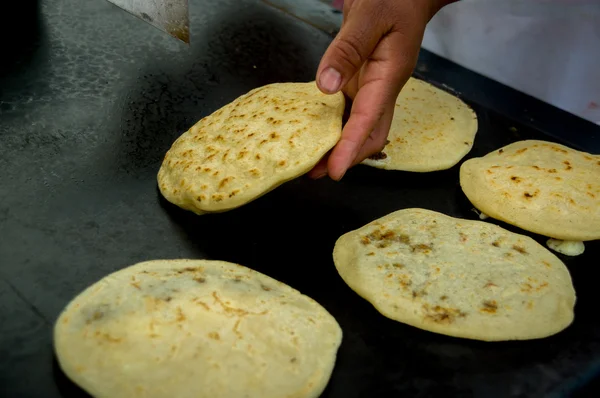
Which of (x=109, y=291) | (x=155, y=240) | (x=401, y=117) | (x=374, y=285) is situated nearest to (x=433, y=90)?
(x=401, y=117)

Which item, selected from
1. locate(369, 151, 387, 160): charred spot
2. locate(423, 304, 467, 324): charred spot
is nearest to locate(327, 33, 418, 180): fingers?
locate(369, 151, 387, 160): charred spot

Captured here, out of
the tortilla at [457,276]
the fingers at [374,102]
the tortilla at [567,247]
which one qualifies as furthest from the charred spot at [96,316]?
A: the tortilla at [567,247]

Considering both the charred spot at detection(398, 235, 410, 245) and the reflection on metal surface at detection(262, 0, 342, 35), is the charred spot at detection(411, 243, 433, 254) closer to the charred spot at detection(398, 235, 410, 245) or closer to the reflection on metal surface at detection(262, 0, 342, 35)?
the charred spot at detection(398, 235, 410, 245)

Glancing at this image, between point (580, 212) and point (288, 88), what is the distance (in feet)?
3.53

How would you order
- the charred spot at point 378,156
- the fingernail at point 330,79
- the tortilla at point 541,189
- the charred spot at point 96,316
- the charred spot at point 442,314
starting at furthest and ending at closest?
1. the charred spot at point 378,156
2. the tortilla at point 541,189
3. the fingernail at point 330,79
4. the charred spot at point 442,314
5. the charred spot at point 96,316

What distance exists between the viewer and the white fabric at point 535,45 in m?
2.87

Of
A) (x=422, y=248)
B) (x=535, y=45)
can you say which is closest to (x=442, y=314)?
(x=422, y=248)

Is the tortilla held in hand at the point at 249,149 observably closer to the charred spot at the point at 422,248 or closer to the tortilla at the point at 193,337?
the tortilla at the point at 193,337

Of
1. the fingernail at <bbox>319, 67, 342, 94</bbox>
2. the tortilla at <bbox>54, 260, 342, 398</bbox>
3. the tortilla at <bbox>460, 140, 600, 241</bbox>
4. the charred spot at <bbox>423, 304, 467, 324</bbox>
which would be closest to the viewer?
the tortilla at <bbox>54, 260, 342, 398</bbox>

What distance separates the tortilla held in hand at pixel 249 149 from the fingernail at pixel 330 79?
0.12m

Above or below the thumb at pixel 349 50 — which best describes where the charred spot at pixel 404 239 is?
below

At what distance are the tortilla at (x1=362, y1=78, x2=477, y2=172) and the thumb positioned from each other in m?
0.44

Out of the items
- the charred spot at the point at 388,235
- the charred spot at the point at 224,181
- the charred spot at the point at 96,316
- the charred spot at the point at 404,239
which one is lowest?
the charred spot at the point at 388,235

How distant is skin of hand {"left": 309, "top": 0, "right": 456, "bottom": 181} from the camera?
6.43ft
